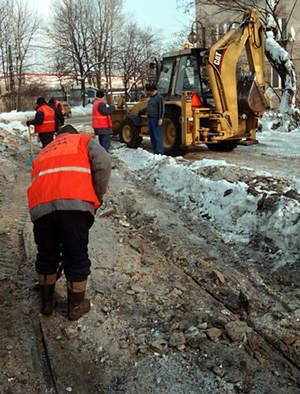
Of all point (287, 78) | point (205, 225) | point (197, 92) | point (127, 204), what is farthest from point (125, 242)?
point (287, 78)

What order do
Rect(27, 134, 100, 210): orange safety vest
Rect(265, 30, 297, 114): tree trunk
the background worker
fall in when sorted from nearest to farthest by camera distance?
Rect(27, 134, 100, 210): orange safety vest < the background worker < Rect(265, 30, 297, 114): tree trunk

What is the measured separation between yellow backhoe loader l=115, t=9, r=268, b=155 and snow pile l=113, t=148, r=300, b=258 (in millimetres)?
2318

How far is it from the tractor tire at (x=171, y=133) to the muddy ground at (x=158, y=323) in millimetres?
5695

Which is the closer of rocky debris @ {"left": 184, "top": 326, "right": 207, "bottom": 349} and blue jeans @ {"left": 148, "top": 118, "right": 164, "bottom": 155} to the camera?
rocky debris @ {"left": 184, "top": 326, "right": 207, "bottom": 349}

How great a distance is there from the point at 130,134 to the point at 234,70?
11.7ft

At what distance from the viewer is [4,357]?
3115 mm

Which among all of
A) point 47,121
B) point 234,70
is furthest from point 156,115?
point 47,121

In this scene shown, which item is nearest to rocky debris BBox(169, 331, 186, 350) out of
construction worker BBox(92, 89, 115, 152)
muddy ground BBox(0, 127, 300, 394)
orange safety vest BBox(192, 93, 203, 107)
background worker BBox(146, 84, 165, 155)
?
muddy ground BBox(0, 127, 300, 394)

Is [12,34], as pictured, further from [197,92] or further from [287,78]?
[197,92]

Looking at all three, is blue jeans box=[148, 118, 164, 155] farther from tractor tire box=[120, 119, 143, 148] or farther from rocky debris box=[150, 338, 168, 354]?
rocky debris box=[150, 338, 168, 354]

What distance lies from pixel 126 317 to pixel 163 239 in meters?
1.84

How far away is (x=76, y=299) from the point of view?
355cm

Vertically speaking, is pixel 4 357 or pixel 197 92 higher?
pixel 197 92

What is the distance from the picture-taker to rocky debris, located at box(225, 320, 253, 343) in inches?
127
